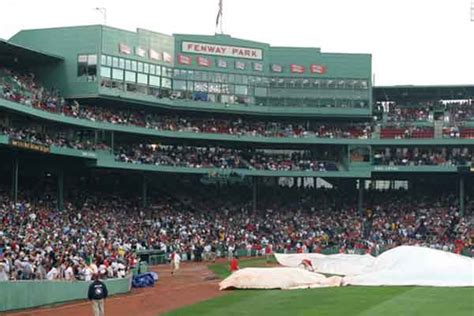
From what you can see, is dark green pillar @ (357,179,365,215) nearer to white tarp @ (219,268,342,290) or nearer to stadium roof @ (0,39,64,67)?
stadium roof @ (0,39,64,67)

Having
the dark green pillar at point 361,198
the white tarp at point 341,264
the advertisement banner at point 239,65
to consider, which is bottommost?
the white tarp at point 341,264

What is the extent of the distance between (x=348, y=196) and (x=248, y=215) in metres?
10.1

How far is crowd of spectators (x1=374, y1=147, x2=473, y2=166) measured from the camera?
65438 millimetres

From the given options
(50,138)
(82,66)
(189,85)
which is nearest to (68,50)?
(82,66)

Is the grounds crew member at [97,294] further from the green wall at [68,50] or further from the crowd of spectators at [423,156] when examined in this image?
the crowd of spectators at [423,156]

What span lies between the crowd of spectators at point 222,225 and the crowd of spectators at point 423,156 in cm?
335

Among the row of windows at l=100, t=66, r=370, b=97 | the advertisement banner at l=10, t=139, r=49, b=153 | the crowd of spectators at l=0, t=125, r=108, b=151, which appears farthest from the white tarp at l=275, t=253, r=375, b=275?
the row of windows at l=100, t=66, r=370, b=97

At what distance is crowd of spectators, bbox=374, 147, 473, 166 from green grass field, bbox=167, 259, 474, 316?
3589 cm

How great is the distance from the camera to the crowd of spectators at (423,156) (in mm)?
65438

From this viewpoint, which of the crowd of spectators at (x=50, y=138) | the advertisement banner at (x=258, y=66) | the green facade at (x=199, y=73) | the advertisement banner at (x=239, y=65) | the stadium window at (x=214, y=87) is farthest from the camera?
the advertisement banner at (x=258, y=66)

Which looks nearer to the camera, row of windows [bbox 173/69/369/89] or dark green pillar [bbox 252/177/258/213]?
dark green pillar [bbox 252/177/258/213]

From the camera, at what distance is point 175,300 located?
29.8 metres

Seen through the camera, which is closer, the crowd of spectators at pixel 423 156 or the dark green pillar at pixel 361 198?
the dark green pillar at pixel 361 198

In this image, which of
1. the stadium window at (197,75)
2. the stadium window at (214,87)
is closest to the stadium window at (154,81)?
the stadium window at (197,75)
